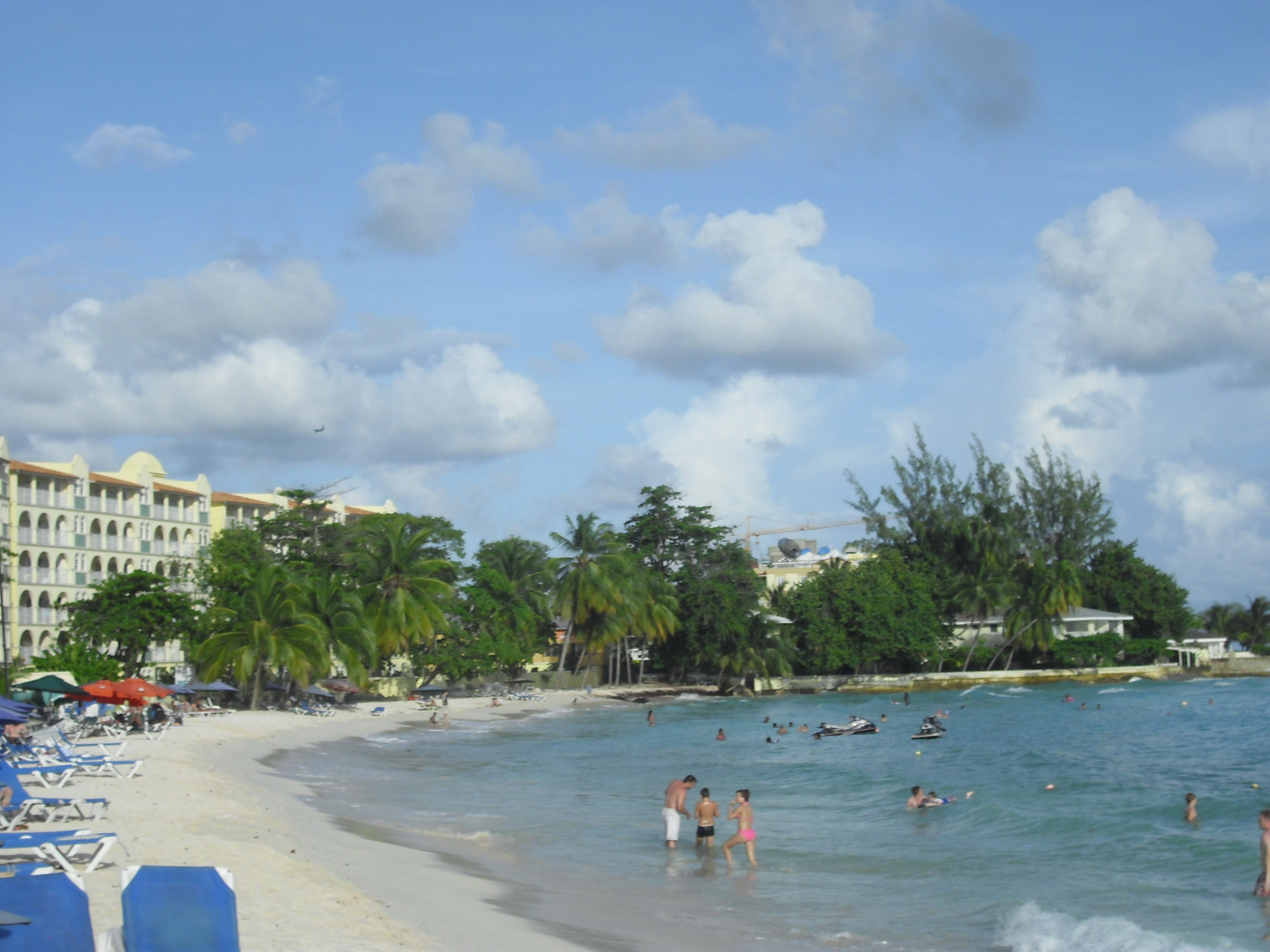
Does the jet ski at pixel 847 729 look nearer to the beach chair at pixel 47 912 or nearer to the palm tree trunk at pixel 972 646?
the palm tree trunk at pixel 972 646

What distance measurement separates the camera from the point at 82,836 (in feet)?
34.8

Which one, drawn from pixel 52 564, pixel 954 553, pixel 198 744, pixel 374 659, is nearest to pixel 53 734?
pixel 198 744

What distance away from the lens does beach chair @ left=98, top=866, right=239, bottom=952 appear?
7133 millimetres

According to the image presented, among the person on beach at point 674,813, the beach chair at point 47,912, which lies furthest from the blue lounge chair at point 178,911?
the person on beach at point 674,813

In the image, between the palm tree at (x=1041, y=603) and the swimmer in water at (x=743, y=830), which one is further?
the palm tree at (x=1041, y=603)

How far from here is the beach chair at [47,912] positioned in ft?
22.7

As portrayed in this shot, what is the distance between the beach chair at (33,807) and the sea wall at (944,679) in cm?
6013

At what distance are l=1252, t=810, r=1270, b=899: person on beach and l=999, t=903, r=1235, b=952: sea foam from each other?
2300mm

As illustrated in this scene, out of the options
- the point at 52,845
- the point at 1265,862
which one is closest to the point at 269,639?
the point at 52,845

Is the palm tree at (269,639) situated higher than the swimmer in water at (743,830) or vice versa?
the palm tree at (269,639)

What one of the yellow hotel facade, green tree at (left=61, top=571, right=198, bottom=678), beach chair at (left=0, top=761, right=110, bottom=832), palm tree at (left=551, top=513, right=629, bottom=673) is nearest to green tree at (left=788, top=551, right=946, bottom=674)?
palm tree at (left=551, top=513, right=629, bottom=673)

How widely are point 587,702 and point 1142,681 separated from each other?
37399mm

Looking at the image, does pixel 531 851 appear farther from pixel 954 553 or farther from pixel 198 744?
pixel 954 553

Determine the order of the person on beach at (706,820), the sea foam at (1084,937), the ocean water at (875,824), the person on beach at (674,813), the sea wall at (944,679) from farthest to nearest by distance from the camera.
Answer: the sea wall at (944,679), the person on beach at (674,813), the person on beach at (706,820), the ocean water at (875,824), the sea foam at (1084,937)
